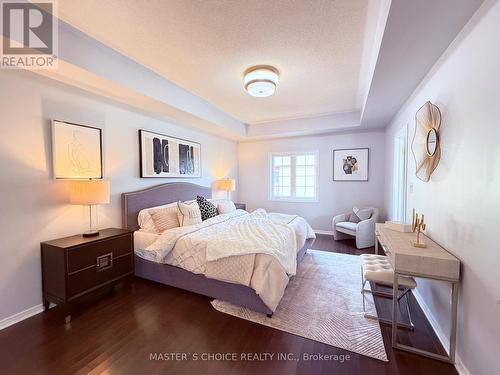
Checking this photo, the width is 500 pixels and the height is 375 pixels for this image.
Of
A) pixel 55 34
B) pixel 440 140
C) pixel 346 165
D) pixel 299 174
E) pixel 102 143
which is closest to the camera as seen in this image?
pixel 55 34

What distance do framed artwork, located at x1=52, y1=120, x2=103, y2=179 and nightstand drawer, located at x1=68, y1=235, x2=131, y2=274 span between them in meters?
0.85

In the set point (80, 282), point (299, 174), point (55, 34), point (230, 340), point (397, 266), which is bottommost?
point (230, 340)

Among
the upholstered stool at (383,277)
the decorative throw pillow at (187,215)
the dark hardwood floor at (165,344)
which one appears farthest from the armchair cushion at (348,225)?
the decorative throw pillow at (187,215)

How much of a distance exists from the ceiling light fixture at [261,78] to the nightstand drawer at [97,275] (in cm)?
261

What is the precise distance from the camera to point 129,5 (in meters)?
1.70

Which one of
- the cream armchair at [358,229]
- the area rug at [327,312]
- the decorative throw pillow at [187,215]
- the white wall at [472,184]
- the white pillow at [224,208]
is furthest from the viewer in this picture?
the white pillow at [224,208]

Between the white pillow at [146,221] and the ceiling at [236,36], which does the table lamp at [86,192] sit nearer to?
the white pillow at [146,221]

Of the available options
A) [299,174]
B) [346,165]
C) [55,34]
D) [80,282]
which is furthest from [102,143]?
[346,165]

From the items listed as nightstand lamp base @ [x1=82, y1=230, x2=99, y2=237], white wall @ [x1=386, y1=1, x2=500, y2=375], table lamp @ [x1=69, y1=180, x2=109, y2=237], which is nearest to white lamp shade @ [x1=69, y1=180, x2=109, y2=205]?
table lamp @ [x1=69, y1=180, x2=109, y2=237]

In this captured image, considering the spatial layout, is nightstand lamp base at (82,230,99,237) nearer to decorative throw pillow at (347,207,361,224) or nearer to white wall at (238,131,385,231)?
white wall at (238,131,385,231)

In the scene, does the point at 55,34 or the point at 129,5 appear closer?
the point at 129,5

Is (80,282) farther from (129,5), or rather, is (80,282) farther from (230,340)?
(129,5)

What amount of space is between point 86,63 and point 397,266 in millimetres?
3280

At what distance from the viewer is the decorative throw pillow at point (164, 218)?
3.19 metres
